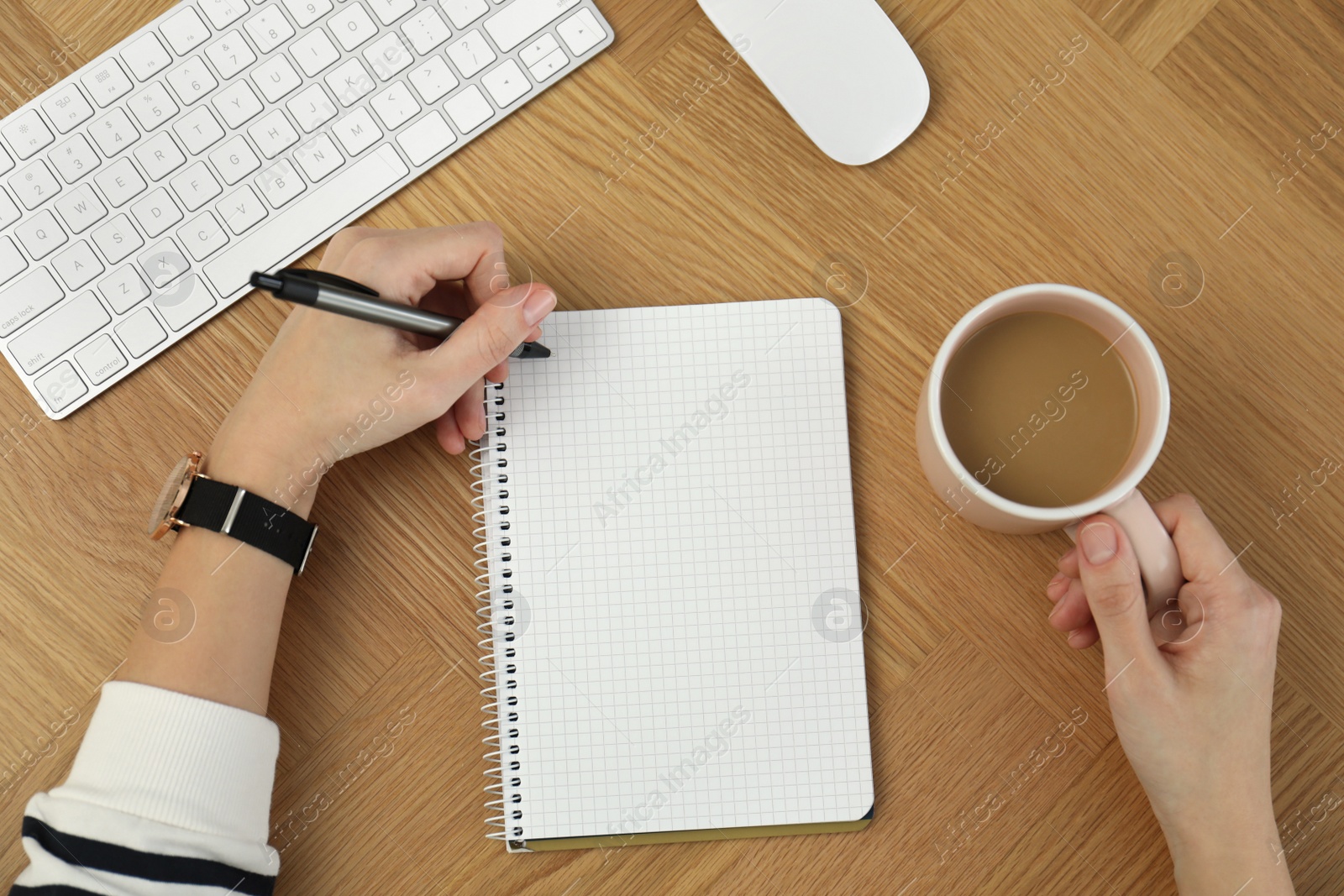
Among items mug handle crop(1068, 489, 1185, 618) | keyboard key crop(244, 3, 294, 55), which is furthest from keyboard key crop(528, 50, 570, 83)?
mug handle crop(1068, 489, 1185, 618)

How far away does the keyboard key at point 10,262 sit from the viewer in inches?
28.9

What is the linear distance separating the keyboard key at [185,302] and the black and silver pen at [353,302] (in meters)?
0.13

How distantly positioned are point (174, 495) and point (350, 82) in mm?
375

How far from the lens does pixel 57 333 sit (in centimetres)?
73

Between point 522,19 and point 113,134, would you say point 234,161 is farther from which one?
point 522,19

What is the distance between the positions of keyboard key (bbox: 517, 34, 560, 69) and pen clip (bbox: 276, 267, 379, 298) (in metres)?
0.26

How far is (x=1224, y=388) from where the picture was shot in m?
0.75

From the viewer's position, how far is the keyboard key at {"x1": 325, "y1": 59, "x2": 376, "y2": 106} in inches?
29.6

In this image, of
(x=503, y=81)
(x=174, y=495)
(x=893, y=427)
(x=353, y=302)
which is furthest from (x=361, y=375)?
(x=893, y=427)

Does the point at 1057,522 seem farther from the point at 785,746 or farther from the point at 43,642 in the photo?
the point at 43,642

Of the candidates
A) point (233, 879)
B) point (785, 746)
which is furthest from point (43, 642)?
point (785, 746)

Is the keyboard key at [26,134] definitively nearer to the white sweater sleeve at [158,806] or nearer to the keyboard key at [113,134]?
the keyboard key at [113,134]

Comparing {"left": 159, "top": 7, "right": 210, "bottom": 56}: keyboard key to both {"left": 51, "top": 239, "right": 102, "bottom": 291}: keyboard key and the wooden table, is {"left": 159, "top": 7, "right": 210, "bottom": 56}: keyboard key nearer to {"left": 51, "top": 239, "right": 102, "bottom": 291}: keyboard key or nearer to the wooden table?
the wooden table

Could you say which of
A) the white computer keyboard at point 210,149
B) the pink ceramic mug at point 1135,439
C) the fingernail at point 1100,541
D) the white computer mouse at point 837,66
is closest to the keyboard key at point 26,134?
the white computer keyboard at point 210,149
